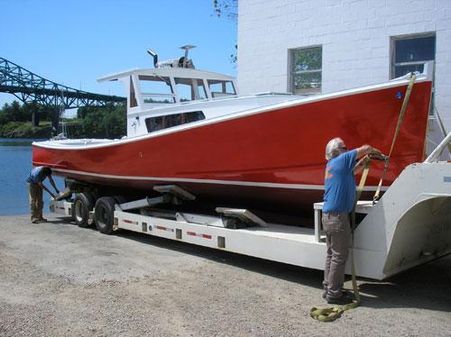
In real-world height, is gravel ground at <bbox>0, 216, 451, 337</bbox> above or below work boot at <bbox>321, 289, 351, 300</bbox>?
below

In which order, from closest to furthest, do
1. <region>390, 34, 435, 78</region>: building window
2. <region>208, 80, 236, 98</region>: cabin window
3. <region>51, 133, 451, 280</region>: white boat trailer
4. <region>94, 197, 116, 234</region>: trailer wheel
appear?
→ <region>51, 133, 451, 280</region>: white boat trailer, <region>390, 34, 435, 78</region>: building window, <region>94, 197, 116, 234</region>: trailer wheel, <region>208, 80, 236, 98</region>: cabin window

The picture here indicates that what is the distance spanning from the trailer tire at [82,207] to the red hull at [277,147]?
1.93 m

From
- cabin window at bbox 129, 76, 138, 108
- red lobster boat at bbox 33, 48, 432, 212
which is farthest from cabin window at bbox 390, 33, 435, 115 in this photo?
cabin window at bbox 129, 76, 138, 108

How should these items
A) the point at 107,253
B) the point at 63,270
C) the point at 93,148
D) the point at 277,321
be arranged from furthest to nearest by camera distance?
the point at 93,148 → the point at 107,253 → the point at 63,270 → the point at 277,321

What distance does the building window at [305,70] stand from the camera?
1008cm

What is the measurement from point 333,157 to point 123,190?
522 cm

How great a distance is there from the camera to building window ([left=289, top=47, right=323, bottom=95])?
33.1 ft

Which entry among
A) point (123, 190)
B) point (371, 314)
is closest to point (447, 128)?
point (371, 314)

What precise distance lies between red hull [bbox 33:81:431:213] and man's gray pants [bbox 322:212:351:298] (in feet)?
2.58

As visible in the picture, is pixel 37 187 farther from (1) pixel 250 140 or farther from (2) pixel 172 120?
(1) pixel 250 140

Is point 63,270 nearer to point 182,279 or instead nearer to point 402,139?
point 182,279

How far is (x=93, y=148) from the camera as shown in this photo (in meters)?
8.95

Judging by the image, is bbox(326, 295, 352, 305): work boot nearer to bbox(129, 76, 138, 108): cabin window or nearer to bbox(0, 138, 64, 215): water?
bbox(129, 76, 138, 108): cabin window

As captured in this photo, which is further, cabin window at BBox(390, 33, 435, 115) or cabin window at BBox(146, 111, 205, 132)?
cabin window at BBox(390, 33, 435, 115)
